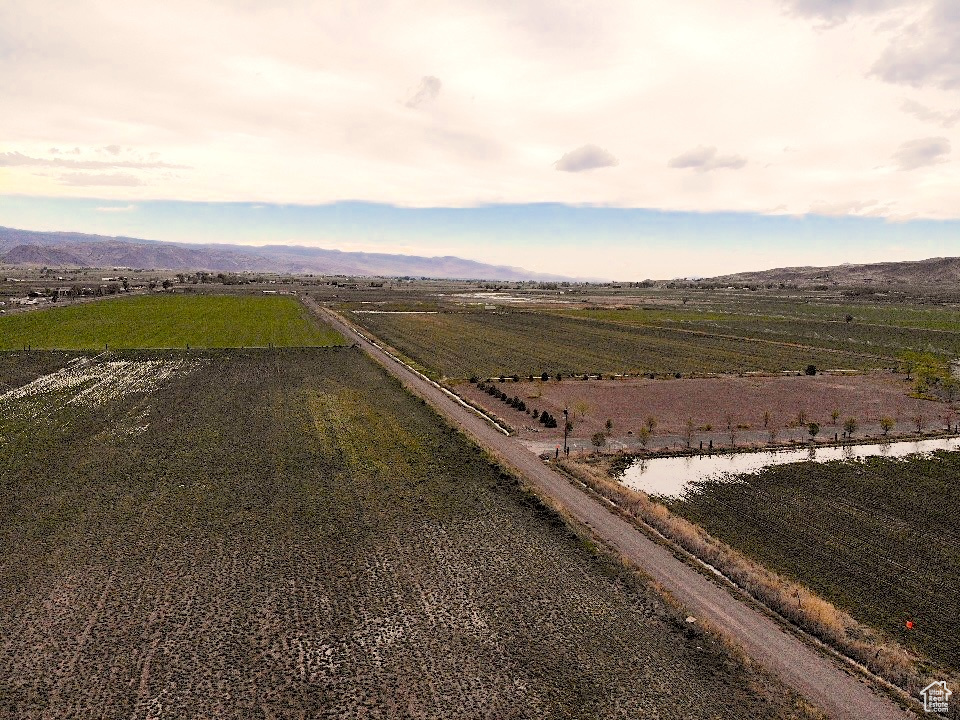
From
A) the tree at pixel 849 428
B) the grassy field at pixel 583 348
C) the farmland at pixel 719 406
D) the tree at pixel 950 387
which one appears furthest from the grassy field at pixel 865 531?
the grassy field at pixel 583 348

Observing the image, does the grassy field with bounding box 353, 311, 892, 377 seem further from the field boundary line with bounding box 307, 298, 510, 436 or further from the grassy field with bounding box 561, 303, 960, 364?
the grassy field with bounding box 561, 303, 960, 364

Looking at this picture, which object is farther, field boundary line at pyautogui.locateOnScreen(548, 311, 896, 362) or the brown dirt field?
field boundary line at pyautogui.locateOnScreen(548, 311, 896, 362)

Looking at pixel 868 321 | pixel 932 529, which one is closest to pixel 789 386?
pixel 932 529

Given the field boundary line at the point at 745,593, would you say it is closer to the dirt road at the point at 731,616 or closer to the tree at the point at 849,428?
the dirt road at the point at 731,616

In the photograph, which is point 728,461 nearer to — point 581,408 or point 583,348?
point 581,408

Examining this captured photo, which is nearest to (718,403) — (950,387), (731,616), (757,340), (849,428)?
(849,428)

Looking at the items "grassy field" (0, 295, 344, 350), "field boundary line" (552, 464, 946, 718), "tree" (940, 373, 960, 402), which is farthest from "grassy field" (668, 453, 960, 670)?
"grassy field" (0, 295, 344, 350)

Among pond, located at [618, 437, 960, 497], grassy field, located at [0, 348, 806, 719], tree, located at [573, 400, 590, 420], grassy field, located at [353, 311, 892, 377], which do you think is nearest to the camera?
grassy field, located at [0, 348, 806, 719]
